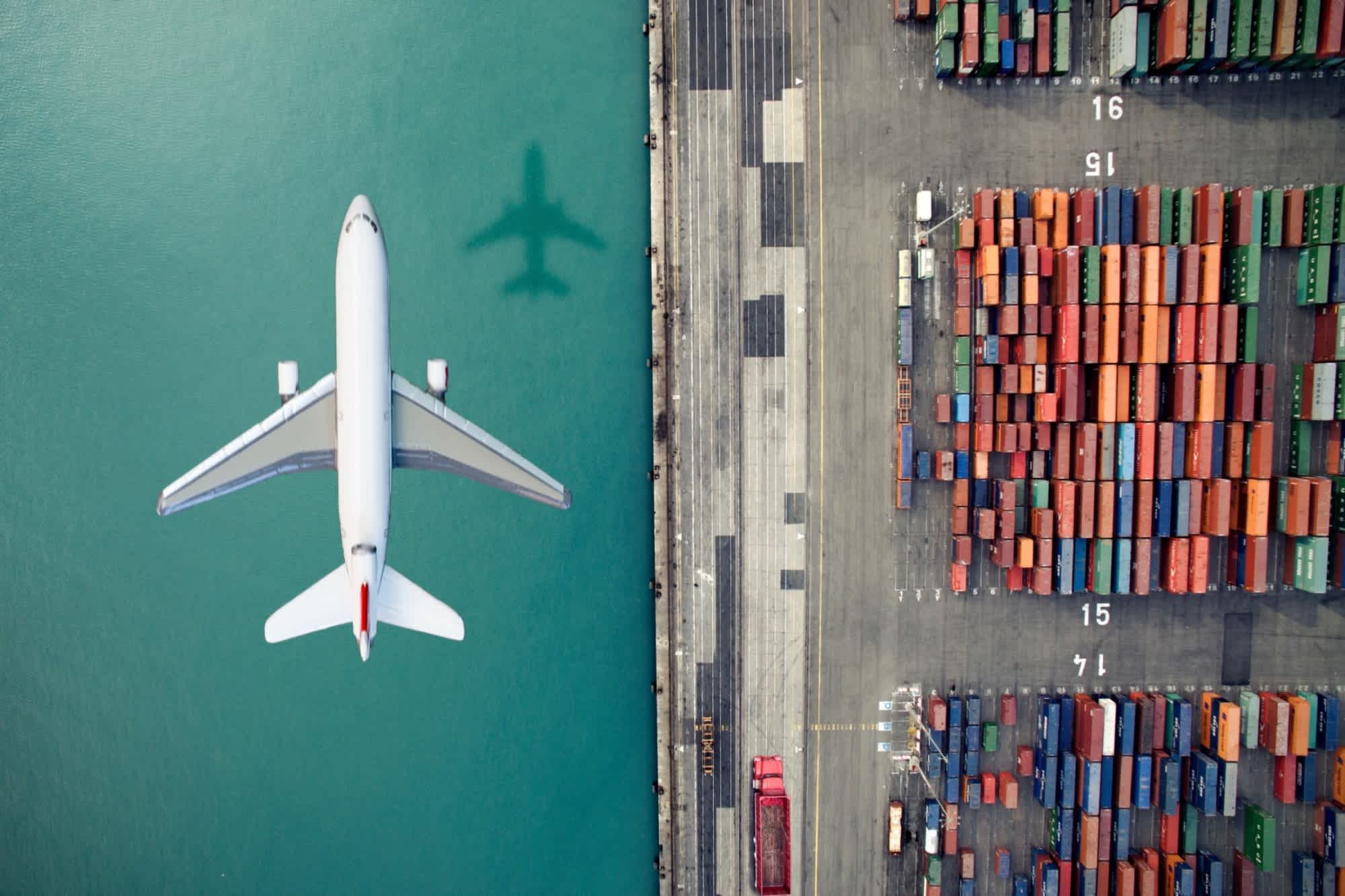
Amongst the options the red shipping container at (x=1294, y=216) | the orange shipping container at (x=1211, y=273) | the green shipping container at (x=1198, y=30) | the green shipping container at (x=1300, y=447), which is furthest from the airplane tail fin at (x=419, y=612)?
the red shipping container at (x=1294, y=216)

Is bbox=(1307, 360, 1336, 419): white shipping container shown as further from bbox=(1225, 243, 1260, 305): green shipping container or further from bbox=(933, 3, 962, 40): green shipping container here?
bbox=(933, 3, 962, 40): green shipping container

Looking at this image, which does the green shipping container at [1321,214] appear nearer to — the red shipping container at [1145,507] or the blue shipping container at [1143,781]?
the red shipping container at [1145,507]

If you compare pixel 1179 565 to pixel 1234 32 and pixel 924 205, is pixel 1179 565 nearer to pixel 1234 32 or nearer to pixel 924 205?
pixel 924 205

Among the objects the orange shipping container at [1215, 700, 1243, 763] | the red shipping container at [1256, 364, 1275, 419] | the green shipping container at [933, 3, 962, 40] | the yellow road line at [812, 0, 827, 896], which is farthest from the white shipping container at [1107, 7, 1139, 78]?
the orange shipping container at [1215, 700, 1243, 763]

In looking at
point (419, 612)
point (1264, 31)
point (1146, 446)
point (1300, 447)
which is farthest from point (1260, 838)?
point (419, 612)

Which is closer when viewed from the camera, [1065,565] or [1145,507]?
[1145,507]

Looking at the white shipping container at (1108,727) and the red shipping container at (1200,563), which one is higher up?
the red shipping container at (1200,563)
